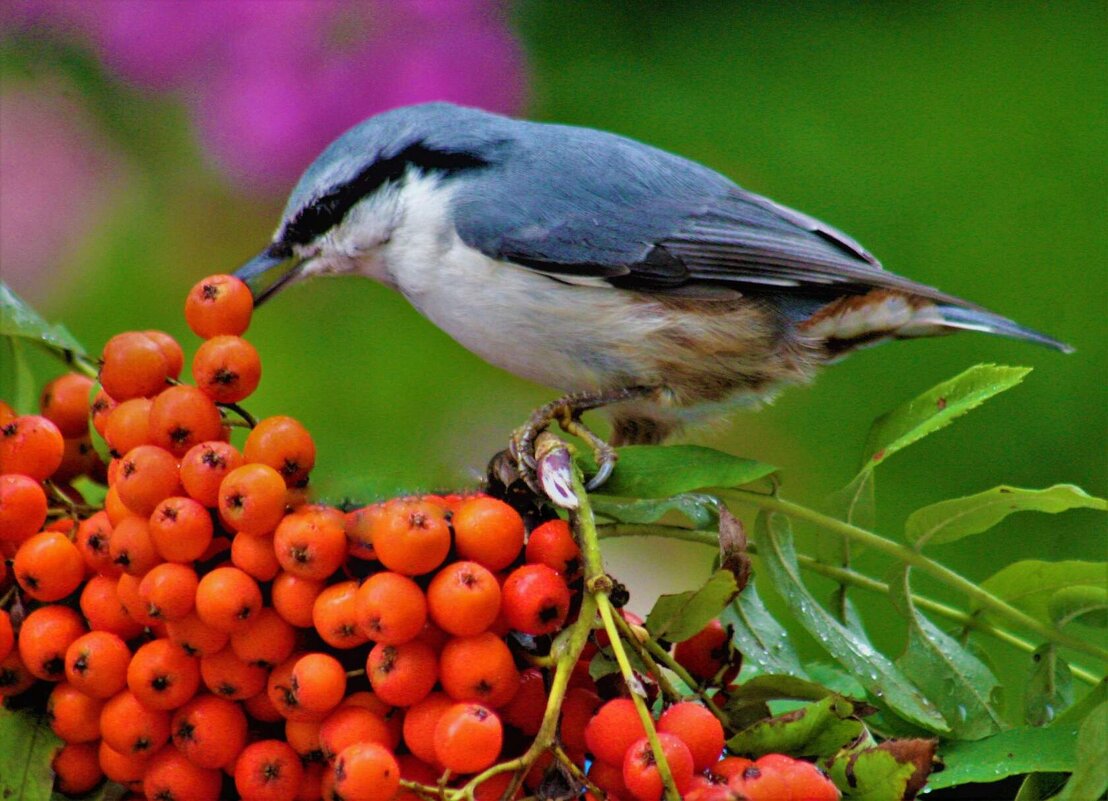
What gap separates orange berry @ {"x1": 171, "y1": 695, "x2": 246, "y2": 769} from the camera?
2.60 ft

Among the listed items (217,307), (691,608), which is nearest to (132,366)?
(217,307)

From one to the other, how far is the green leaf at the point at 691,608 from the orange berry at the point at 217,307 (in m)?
0.34

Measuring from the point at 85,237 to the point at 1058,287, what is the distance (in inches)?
63.3

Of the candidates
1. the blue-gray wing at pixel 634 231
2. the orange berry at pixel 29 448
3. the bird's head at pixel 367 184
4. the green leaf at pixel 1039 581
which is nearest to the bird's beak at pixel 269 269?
the bird's head at pixel 367 184

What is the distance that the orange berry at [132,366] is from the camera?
86cm

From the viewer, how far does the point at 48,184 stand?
2.23 metres

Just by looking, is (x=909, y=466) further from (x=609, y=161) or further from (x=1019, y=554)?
(x=609, y=161)

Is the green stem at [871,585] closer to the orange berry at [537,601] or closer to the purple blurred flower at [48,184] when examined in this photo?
the orange berry at [537,601]

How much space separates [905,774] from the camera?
0.70m

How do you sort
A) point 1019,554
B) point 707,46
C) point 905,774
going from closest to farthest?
point 905,774
point 1019,554
point 707,46

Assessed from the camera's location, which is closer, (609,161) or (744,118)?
(609,161)

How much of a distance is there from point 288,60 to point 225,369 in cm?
152

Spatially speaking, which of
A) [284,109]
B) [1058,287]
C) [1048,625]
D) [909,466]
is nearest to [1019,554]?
[909,466]

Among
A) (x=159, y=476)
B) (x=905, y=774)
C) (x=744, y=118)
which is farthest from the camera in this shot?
(x=744, y=118)
